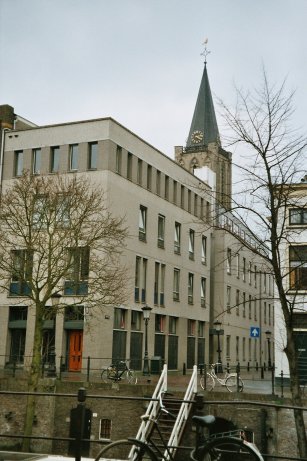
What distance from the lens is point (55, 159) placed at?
39.9 meters

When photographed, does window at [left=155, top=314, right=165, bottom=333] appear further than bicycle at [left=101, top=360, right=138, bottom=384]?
Yes

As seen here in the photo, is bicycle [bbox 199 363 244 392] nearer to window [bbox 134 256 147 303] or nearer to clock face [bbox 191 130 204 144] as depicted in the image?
window [bbox 134 256 147 303]

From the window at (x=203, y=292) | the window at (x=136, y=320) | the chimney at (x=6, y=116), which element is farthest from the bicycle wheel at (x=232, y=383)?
the window at (x=203, y=292)

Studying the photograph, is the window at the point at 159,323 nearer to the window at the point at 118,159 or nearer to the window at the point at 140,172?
the window at the point at 140,172

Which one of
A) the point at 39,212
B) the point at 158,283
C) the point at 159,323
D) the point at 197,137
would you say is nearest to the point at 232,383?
the point at 39,212

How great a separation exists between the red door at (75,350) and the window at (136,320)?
4341 millimetres

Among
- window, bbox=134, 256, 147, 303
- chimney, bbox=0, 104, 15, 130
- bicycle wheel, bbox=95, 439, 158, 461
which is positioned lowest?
bicycle wheel, bbox=95, 439, 158, 461

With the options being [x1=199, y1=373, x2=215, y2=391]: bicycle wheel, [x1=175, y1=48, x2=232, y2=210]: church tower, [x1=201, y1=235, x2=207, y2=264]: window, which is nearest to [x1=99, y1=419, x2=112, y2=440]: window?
[x1=199, y1=373, x2=215, y2=391]: bicycle wheel

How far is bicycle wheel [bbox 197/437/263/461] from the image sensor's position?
7.16 meters

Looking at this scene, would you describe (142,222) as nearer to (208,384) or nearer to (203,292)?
(203,292)

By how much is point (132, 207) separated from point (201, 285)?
48.6 feet

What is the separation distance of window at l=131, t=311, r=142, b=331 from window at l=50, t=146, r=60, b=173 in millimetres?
10389

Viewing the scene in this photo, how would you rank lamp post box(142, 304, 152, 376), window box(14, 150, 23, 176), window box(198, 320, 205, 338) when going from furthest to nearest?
window box(198, 320, 205, 338) < window box(14, 150, 23, 176) < lamp post box(142, 304, 152, 376)

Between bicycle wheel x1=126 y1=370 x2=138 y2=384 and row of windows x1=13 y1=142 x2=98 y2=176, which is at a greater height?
row of windows x1=13 y1=142 x2=98 y2=176
